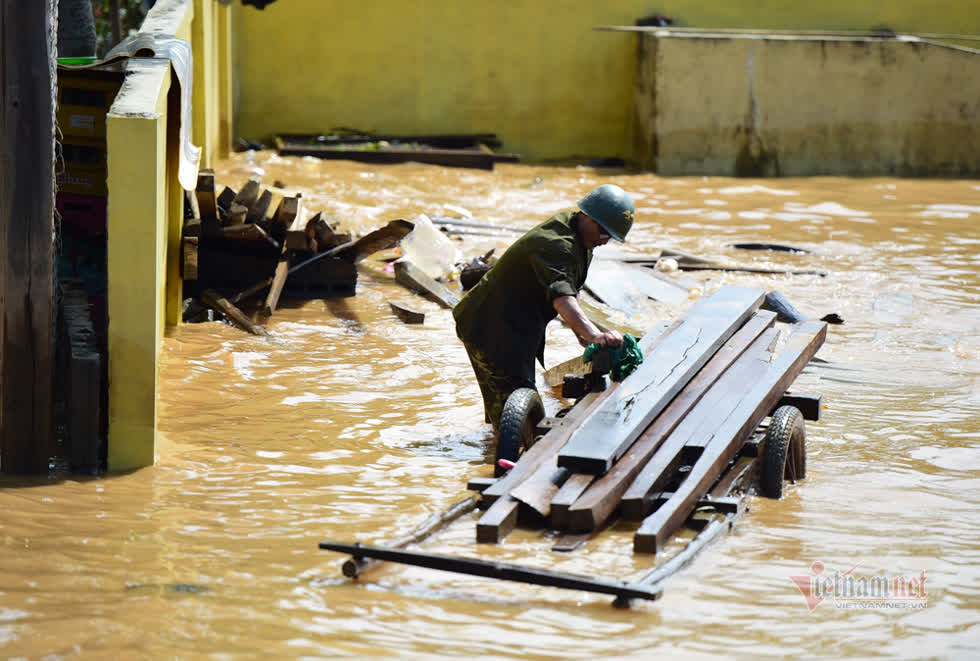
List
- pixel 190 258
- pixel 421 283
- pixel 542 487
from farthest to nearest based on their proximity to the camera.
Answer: pixel 421 283
pixel 190 258
pixel 542 487

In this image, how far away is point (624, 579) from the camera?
4.82 m

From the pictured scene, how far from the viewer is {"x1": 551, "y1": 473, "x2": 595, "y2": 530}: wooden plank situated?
16.6 ft

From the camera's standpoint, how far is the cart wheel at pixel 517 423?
5992mm

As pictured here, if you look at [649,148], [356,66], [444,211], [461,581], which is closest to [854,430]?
[461,581]

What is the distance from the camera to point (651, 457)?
5.57 metres

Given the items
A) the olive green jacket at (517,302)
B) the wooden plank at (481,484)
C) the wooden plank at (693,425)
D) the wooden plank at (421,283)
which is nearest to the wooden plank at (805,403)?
the wooden plank at (693,425)

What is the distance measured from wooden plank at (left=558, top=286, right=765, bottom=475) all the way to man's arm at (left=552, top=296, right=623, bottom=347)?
22 centimetres

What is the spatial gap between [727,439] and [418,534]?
1576 millimetres

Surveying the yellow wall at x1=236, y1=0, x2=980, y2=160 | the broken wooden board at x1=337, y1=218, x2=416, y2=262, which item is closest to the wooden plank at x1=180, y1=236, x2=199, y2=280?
the broken wooden board at x1=337, y1=218, x2=416, y2=262

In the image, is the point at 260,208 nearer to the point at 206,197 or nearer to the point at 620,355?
the point at 206,197

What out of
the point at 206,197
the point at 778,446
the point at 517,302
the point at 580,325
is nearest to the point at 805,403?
the point at 778,446

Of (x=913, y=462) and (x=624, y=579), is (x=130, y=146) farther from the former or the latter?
(x=913, y=462)

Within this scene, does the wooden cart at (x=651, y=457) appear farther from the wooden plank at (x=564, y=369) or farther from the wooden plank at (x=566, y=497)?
the wooden plank at (x=564, y=369)

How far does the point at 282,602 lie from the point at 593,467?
141cm
